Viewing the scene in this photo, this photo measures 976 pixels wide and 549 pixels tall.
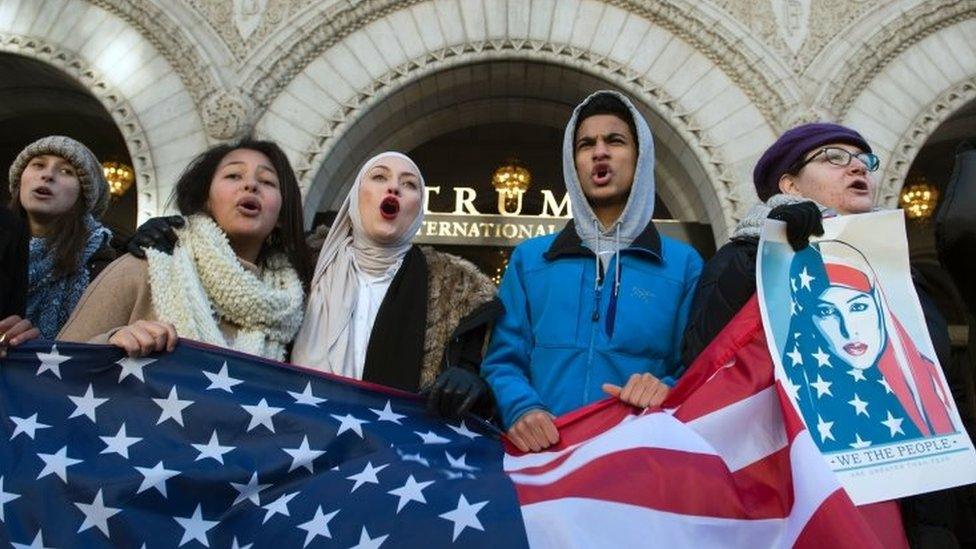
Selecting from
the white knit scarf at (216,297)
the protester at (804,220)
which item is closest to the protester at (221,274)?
the white knit scarf at (216,297)

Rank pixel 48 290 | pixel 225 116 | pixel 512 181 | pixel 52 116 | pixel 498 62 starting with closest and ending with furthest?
pixel 48 290 → pixel 225 116 → pixel 498 62 → pixel 512 181 → pixel 52 116

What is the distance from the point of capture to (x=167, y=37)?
34.2 ft

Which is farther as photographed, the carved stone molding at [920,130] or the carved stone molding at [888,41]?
the carved stone molding at [888,41]

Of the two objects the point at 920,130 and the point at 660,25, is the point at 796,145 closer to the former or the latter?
the point at 660,25

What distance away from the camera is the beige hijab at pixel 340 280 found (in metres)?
3.67

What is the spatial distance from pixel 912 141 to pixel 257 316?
357 inches

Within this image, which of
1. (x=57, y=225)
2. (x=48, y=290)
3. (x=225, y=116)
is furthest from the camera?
(x=225, y=116)

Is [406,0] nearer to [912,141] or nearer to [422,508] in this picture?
[912,141]

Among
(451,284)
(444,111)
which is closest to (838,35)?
(444,111)

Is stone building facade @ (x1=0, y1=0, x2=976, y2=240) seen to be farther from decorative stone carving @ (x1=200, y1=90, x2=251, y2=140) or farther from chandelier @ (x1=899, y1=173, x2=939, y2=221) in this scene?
chandelier @ (x1=899, y1=173, x2=939, y2=221)

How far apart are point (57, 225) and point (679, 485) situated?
11.6 ft

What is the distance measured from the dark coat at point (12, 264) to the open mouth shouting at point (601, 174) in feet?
8.10

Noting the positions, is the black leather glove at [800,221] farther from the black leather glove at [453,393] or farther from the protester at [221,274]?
the protester at [221,274]

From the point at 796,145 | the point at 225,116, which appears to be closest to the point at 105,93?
the point at 225,116
